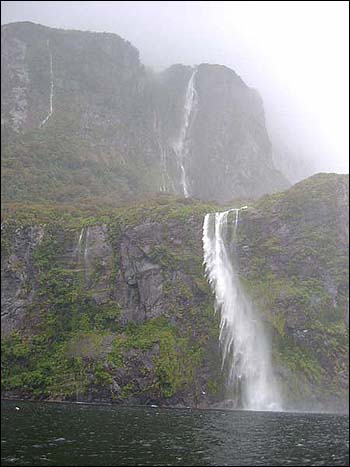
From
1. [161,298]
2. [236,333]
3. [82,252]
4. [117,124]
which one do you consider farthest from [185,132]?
[236,333]

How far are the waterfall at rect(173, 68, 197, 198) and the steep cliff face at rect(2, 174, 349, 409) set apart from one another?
64.9m

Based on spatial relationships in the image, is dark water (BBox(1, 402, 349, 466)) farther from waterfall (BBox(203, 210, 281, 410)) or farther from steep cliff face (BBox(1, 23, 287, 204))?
steep cliff face (BBox(1, 23, 287, 204))

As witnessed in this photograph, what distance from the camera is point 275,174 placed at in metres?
161

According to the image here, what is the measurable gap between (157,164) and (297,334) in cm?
9181

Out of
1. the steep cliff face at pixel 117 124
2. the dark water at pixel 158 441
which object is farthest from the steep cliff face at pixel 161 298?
the steep cliff face at pixel 117 124

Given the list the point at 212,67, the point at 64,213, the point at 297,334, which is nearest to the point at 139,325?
the point at 297,334

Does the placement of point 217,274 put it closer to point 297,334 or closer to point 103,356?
point 297,334

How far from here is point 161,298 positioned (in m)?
69.2

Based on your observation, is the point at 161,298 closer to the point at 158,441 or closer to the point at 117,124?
the point at 158,441

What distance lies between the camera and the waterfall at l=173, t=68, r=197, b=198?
495 feet

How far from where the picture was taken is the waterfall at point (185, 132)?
15093 cm

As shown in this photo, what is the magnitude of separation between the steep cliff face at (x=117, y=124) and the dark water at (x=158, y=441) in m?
73.1

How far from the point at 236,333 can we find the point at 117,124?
99.3 metres

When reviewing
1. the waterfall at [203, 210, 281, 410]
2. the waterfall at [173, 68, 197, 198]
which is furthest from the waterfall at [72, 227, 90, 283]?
the waterfall at [173, 68, 197, 198]
